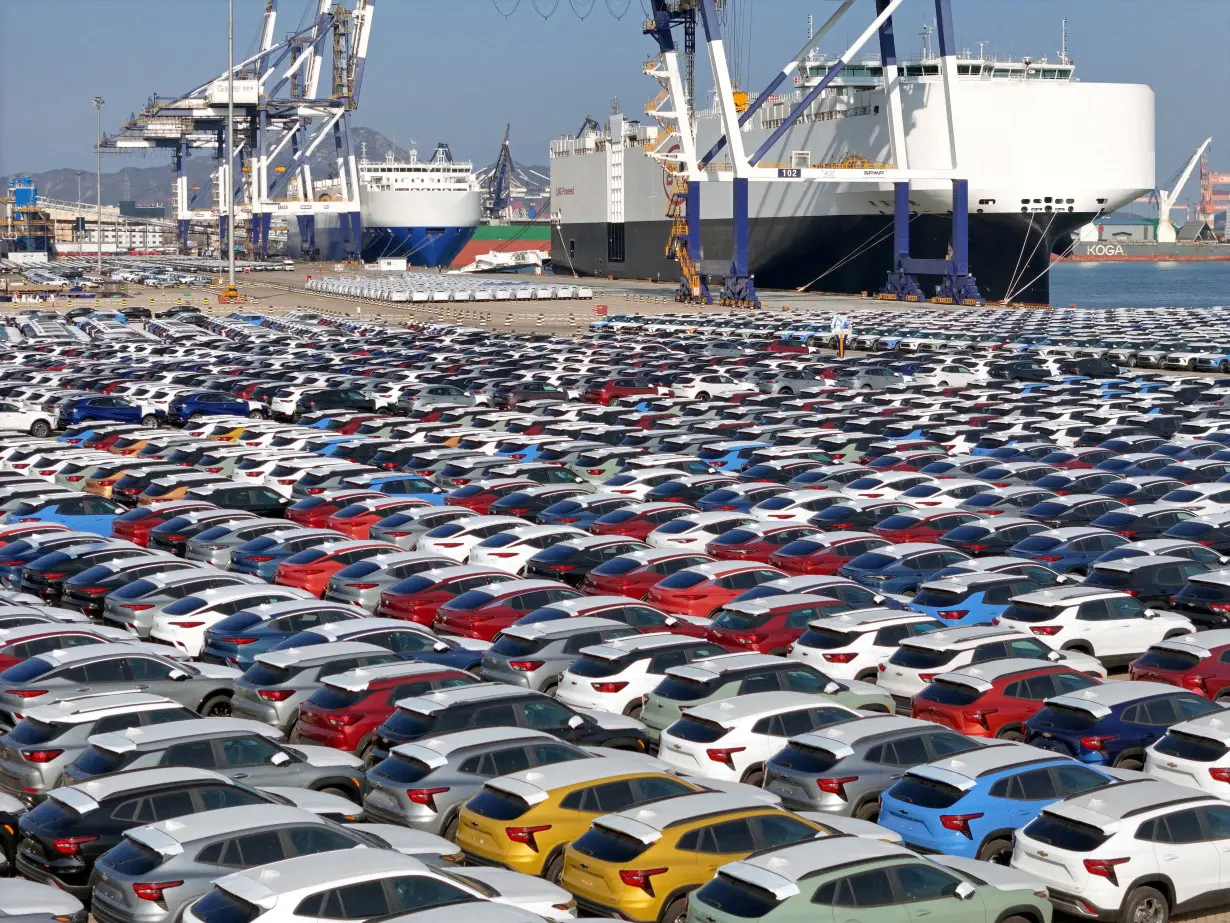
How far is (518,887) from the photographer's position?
9883mm

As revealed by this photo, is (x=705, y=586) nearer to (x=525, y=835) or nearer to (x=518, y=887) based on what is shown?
(x=525, y=835)

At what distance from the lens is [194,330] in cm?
6769

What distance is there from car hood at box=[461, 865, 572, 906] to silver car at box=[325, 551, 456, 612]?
8.88 m

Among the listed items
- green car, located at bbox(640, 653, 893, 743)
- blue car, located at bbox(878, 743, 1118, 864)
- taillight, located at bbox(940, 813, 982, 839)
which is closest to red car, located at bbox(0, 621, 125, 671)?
green car, located at bbox(640, 653, 893, 743)

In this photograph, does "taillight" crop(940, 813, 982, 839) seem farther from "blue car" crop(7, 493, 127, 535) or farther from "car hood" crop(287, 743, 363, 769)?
"blue car" crop(7, 493, 127, 535)

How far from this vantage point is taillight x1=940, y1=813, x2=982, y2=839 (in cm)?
1104

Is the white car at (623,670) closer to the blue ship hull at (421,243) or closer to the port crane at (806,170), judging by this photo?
the port crane at (806,170)

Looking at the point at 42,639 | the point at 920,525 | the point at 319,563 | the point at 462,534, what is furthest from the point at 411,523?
the point at 42,639

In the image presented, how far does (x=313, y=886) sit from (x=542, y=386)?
33.4 meters

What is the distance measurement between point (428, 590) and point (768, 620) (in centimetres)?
397

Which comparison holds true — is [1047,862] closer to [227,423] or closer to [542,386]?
[227,423]

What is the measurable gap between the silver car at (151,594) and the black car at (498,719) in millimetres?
5337

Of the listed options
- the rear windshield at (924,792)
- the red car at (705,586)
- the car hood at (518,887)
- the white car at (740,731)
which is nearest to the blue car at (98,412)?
the red car at (705,586)

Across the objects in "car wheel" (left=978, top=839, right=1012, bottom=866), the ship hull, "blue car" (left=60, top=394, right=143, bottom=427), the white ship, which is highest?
the white ship
